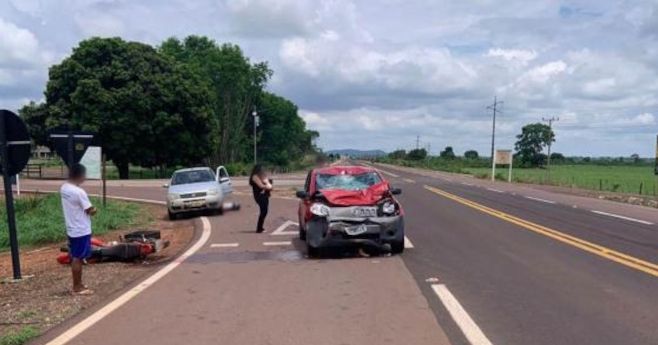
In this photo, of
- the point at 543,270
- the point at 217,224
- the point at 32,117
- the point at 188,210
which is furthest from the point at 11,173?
the point at 32,117

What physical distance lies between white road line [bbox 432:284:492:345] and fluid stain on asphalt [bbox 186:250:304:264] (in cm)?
385

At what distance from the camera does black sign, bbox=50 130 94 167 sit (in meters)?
15.8

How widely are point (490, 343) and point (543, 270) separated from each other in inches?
173

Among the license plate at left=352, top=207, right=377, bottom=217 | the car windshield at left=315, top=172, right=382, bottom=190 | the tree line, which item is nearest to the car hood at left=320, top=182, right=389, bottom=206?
the license plate at left=352, top=207, right=377, bottom=217

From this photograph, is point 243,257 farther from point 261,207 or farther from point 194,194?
point 194,194

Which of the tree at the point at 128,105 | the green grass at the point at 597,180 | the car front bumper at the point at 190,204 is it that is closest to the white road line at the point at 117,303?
the car front bumper at the point at 190,204

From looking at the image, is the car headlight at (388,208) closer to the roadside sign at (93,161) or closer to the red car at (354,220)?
the red car at (354,220)

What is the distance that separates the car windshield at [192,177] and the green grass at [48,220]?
1.75 metres

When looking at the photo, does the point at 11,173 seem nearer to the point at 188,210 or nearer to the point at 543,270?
the point at 543,270

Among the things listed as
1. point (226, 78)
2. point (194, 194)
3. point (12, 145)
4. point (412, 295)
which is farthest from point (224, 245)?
point (226, 78)

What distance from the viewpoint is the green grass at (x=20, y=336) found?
6.55 meters

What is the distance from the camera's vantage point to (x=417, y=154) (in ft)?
609

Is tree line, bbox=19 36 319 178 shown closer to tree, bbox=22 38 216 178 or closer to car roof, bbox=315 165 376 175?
tree, bbox=22 38 216 178

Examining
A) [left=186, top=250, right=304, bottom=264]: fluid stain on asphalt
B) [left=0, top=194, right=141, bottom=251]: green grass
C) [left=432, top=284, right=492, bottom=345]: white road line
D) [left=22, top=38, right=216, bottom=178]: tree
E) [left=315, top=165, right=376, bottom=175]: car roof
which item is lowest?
[left=0, top=194, right=141, bottom=251]: green grass
